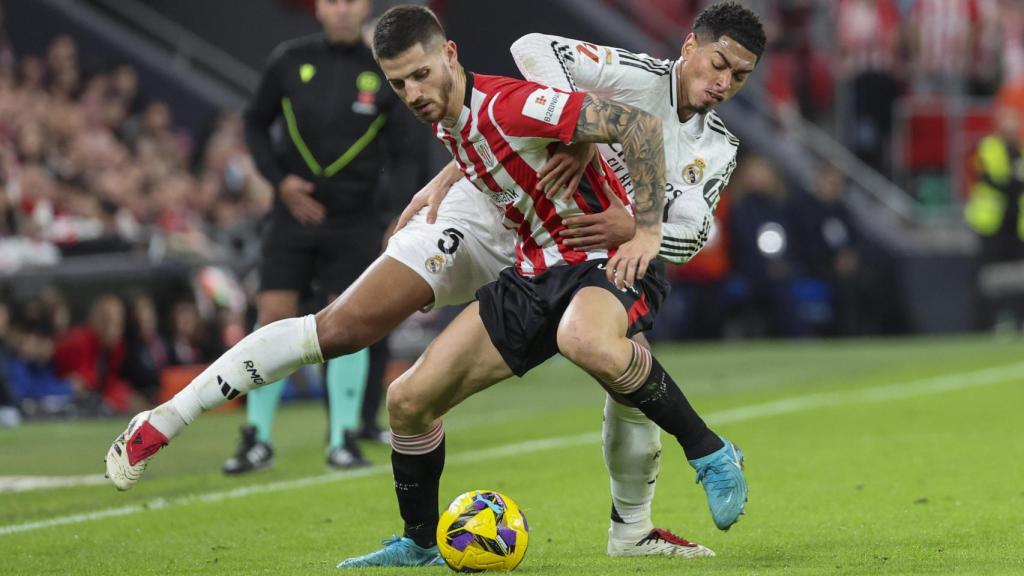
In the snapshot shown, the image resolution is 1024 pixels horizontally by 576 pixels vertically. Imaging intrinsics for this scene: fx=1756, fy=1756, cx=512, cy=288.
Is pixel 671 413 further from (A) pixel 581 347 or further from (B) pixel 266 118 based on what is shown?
(B) pixel 266 118

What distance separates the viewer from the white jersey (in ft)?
19.8

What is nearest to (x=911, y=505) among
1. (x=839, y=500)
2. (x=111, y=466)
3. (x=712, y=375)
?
(x=839, y=500)

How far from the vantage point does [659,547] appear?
589 centimetres

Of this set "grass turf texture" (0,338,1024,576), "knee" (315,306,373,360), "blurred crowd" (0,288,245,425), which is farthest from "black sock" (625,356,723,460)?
"blurred crowd" (0,288,245,425)

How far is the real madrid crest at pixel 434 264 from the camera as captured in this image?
6.07 meters

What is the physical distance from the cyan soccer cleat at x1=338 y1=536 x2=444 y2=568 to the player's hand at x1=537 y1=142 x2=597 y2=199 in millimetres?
1261

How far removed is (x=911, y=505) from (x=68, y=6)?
47.5 feet

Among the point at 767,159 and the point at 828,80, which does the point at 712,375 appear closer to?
the point at 767,159

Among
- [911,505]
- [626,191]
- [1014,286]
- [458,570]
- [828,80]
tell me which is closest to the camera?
[458,570]

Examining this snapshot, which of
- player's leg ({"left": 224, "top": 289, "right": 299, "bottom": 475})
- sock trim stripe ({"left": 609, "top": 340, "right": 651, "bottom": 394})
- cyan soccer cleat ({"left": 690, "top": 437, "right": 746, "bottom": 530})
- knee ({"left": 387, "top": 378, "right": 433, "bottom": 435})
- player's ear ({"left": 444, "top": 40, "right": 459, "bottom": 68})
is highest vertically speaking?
player's ear ({"left": 444, "top": 40, "right": 459, "bottom": 68})

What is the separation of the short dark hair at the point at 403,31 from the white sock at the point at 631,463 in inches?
53.8

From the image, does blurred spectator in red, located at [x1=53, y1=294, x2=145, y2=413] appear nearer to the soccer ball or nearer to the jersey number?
the jersey number

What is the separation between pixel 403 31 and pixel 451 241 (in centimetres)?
84

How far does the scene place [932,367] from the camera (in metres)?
15.0
